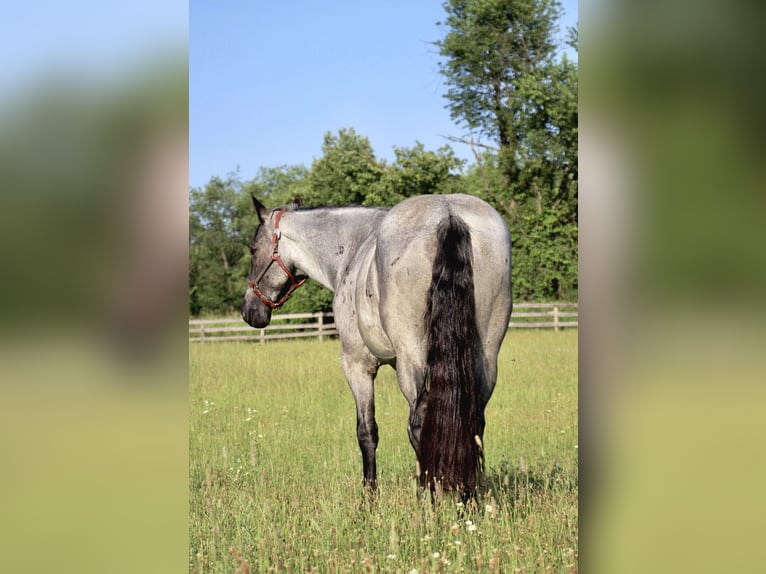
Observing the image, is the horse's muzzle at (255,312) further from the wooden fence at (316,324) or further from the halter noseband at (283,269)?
the wooden fence at (316,324)

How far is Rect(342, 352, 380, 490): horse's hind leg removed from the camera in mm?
5516

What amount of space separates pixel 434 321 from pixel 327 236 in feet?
7.73

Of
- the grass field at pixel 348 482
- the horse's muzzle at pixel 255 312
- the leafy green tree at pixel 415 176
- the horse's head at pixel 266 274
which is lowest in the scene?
the grass field at pixel 348 482

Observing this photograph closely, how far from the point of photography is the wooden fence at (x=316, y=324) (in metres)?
23.3

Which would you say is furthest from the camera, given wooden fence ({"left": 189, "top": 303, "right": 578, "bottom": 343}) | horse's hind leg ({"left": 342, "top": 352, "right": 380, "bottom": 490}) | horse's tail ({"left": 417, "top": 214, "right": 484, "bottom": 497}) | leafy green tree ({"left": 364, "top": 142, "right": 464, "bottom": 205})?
leafy green tree ({"left": 364, "top": 142, "right": 464, "bottom": 205})

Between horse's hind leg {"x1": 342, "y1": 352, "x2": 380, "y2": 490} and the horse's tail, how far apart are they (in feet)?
4.36

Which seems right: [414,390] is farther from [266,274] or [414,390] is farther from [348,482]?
[266,274]

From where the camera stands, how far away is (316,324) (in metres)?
23.9

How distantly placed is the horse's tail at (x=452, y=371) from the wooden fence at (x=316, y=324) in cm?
1872

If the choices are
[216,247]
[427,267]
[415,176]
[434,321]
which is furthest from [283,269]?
[216,247]
